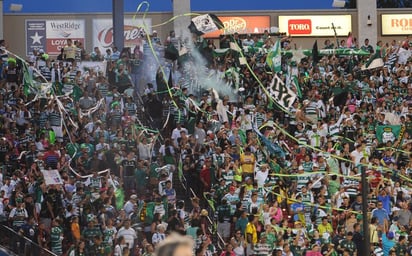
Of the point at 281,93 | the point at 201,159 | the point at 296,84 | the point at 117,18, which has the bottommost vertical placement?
the point at 201,159

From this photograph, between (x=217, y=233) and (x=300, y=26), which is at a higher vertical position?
(x=300, y=26)

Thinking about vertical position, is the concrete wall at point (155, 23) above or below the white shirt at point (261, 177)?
above

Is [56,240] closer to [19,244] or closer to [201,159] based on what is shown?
[19,244]

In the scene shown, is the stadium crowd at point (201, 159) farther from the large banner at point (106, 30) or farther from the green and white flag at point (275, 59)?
the large banner at point (106, 30)

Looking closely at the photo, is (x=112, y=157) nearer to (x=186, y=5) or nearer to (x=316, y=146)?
(x=316, y=146)

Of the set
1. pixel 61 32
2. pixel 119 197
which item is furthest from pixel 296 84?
pixel 61 32

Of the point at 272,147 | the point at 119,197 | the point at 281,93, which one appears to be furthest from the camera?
the point at 281,93

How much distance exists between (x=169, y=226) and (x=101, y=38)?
17.7 metres

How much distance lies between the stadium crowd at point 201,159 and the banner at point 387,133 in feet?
0.09

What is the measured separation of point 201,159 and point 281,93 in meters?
4.52

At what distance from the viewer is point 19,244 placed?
15414mm

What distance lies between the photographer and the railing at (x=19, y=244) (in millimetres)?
15031

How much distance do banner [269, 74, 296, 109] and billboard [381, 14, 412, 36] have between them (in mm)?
12715

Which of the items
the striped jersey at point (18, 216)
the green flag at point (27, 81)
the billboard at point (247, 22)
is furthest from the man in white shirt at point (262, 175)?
→ the billboard at point (247, 22)
